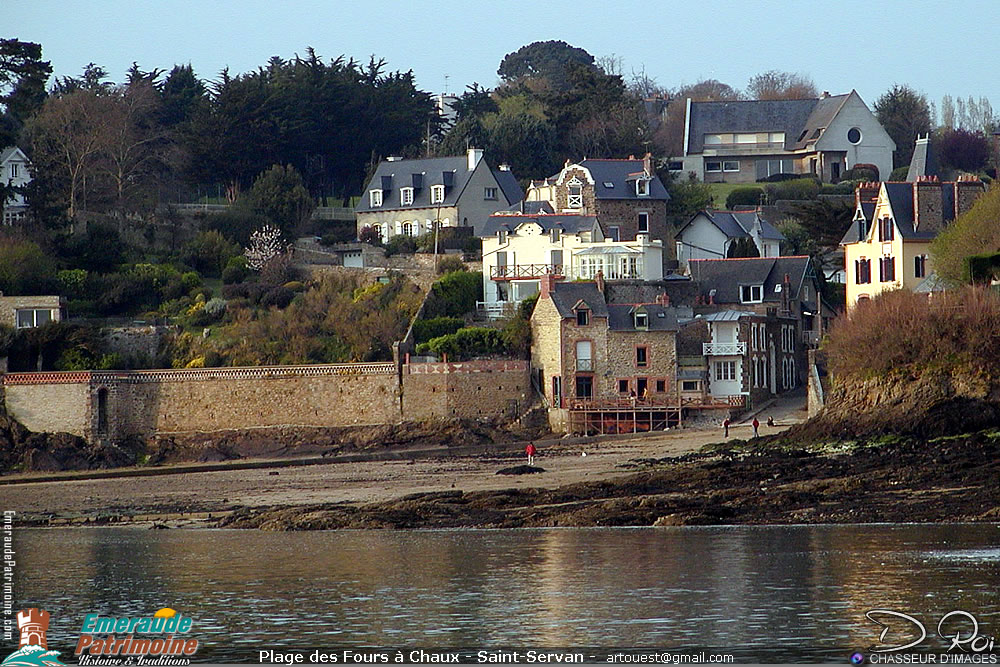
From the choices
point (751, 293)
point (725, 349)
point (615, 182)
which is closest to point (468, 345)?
point (725, 349)

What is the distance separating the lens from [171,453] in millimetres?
50250

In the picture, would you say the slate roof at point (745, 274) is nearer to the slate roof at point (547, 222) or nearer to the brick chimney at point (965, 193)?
the slate roof at point (547, 222)

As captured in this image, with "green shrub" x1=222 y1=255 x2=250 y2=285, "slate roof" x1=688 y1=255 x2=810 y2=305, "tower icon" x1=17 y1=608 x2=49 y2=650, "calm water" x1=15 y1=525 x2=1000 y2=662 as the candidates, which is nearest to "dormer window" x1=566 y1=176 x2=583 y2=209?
"slate roof" x1=688 y1=255 x2=810 y2=305

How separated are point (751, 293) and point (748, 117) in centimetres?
2680

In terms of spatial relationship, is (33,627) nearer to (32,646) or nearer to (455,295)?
(32,646)

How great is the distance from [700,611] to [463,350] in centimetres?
2670

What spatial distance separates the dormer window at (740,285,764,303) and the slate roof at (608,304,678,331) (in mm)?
4196

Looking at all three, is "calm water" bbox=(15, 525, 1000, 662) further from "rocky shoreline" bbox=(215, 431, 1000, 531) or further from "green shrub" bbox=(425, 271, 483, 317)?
"green shrub" bbox=(425, 271, 483, 317)

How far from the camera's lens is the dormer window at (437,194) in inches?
2475

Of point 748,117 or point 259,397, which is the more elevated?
point 748,117

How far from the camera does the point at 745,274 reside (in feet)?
176

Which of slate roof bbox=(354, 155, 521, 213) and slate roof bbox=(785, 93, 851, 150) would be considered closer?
slate roof bbox=(354, 155, 521, 213)

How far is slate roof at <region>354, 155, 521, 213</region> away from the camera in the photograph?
6316 centimetres

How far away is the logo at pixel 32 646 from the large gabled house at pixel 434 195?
1528 inches
